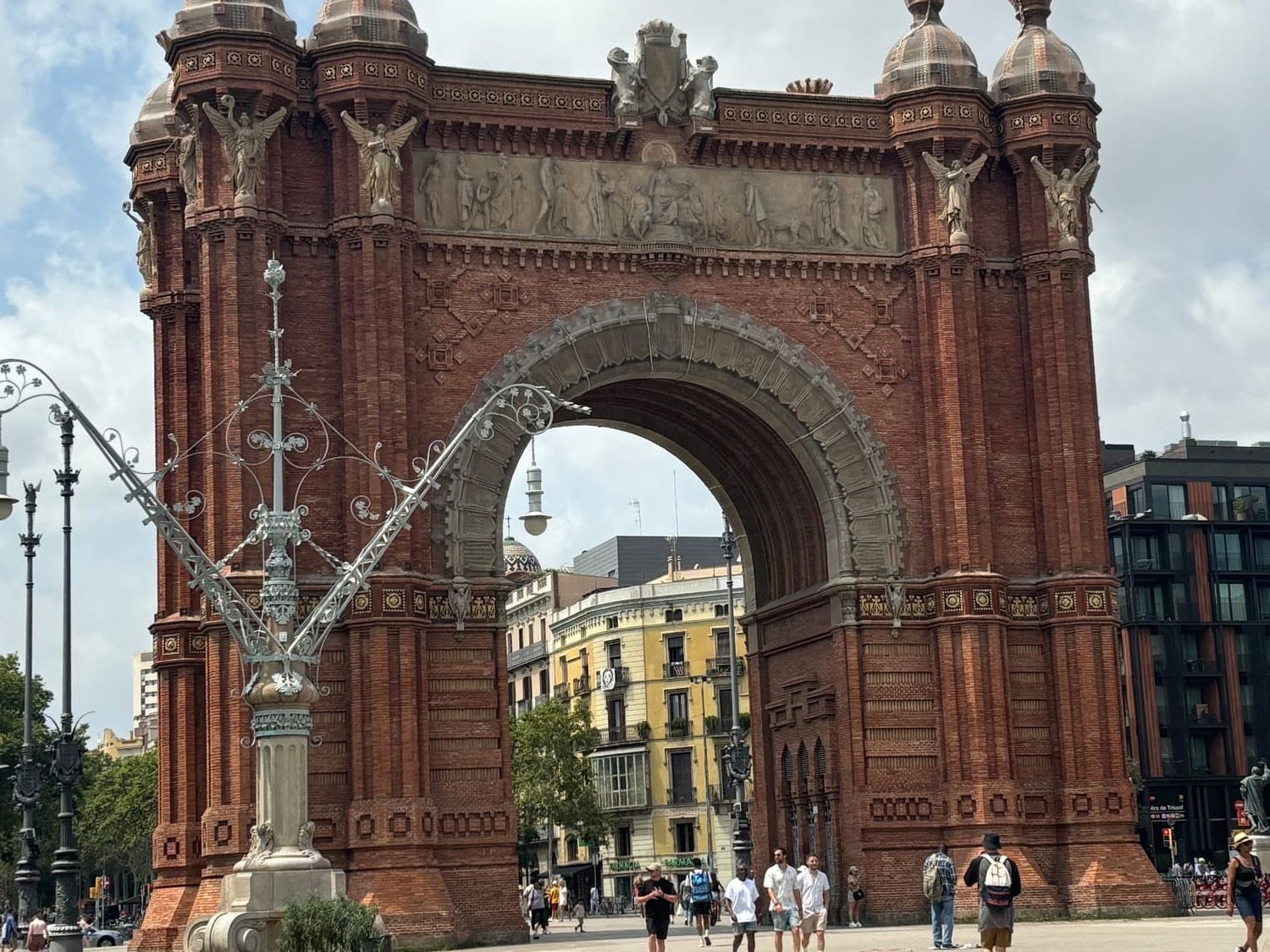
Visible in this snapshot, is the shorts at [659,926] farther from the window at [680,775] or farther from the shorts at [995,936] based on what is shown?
the window at [680,775]

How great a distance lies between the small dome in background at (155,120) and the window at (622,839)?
2038 inches

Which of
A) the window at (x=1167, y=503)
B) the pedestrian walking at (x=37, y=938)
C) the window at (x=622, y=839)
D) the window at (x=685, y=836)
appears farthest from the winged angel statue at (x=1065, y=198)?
the window at (x=622, y=839)

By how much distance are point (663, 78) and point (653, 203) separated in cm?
251

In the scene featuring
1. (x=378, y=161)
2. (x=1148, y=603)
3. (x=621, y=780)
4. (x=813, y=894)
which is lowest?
(x=813, y=894)

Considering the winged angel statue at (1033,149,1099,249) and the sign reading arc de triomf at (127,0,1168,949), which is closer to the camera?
the sign reading arc de triomf at (127,0,1168,949)

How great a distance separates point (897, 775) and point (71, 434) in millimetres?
16781

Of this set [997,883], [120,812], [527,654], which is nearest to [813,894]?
[997,883]

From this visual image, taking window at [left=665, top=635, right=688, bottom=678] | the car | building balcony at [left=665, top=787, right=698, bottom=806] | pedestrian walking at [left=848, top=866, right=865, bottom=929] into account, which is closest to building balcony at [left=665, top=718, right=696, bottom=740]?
window at [left=665, top=635, right=688, bottom=678]

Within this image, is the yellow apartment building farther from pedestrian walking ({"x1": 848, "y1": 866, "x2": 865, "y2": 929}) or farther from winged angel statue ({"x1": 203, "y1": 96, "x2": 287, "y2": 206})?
winged angel statue ({"x1": 203, "y1": 96, "x2": 287, "y2": 206})

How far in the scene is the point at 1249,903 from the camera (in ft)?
82.9

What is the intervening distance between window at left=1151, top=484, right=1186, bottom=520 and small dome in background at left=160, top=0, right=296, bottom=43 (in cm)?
5655

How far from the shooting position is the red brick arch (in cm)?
4028

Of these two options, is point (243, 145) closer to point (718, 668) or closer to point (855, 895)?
point (855, 895)

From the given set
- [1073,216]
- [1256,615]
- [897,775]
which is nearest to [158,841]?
[897,775]
